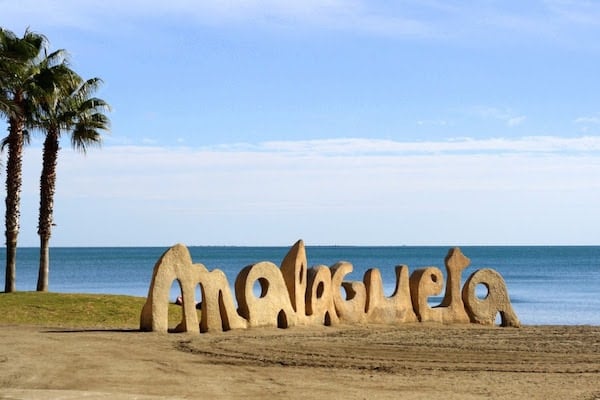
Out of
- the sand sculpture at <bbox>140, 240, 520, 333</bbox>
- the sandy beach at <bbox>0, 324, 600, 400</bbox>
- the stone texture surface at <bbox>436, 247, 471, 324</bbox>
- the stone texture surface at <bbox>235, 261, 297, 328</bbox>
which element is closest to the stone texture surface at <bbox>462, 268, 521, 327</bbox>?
the sand sculpture at <bbox>140, 240, 520, 333</bbox>

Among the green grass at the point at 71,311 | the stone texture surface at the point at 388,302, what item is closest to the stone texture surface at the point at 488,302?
the stone texture surface at the point at 388,302

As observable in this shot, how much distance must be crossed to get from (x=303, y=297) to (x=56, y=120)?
11870 millimetres

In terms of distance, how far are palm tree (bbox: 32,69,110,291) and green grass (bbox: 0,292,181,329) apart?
280 centimetres

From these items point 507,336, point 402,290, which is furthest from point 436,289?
point 507,336

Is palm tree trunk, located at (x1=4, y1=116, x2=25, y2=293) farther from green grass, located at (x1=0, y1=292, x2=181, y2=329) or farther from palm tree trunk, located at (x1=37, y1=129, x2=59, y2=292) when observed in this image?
green grass, located at (x1=0, y1=292, x2=181, y2=329)

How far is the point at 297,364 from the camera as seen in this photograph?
18.1m

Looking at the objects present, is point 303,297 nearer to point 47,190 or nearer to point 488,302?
point 488,302

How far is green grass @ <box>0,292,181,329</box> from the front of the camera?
1074 inches

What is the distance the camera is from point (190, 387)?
15.2 m

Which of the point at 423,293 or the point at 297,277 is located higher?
the point at 297,277

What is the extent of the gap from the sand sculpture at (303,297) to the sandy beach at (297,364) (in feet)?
2.10

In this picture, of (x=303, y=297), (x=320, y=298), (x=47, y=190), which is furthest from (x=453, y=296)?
(x=47, y=190)

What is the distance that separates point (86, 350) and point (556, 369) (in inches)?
347

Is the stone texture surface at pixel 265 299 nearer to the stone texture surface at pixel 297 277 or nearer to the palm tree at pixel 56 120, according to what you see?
the stone texture surface at pixel 297 277
